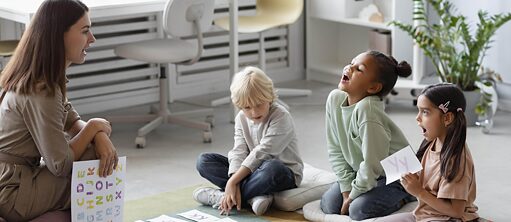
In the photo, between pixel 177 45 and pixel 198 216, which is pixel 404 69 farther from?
pixel 177 45

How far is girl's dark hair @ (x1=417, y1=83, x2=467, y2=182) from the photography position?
3064 mm

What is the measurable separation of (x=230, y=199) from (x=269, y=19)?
2148 mm

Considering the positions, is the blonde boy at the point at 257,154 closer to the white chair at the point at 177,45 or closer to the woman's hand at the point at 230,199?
the woman's hand at the point at 230,199

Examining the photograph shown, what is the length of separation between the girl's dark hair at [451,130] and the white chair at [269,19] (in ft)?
8.09

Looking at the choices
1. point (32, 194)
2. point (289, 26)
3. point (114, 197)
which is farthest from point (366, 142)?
point (289, 26)

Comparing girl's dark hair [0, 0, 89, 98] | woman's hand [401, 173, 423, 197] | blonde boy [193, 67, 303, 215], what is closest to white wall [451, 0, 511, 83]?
blonde boy [193, 67, 303, 215]

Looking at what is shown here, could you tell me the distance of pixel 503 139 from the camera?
15.9 feet

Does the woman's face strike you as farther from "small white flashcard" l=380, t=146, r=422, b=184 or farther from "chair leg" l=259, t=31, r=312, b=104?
"chair leg" l=259, t=31, r=312, b=104

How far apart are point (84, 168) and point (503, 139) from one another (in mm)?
2489

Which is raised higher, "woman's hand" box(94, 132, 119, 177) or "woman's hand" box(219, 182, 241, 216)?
"woman's hand" box(94, 132, 119, 177)

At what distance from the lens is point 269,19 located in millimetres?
5695

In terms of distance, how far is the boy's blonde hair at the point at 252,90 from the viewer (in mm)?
3652

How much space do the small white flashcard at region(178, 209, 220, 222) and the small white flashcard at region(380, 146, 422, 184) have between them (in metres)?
0.82

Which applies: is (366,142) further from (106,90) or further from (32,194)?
(106,90)
